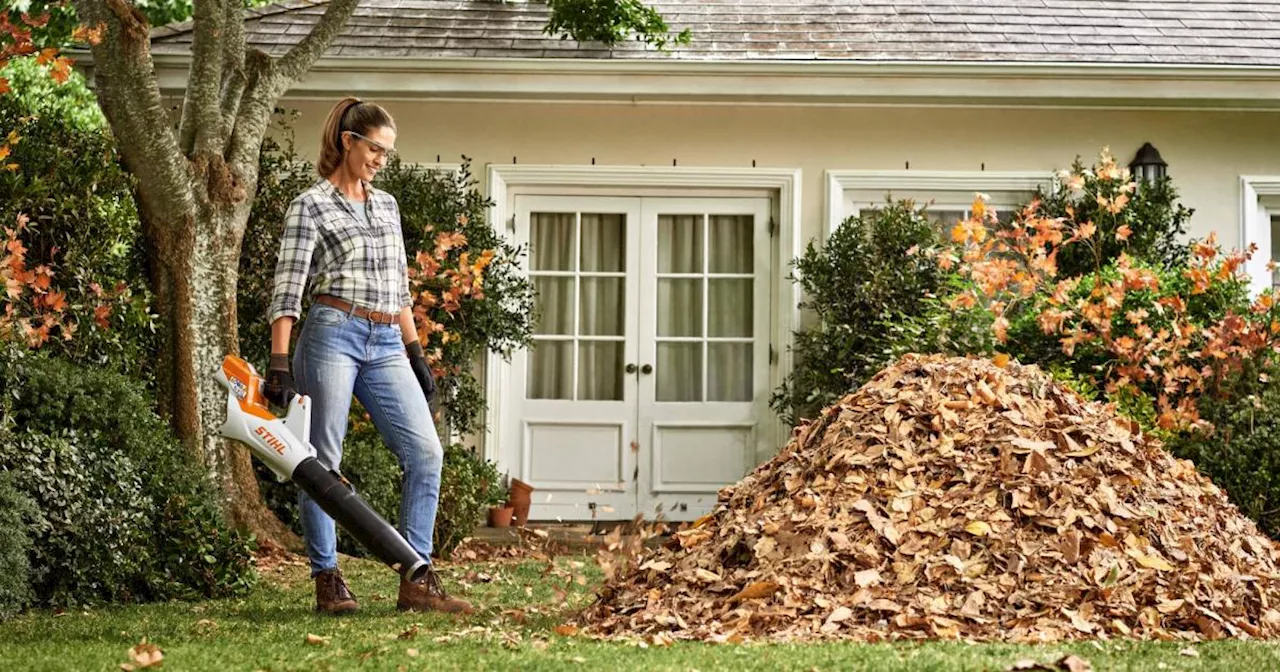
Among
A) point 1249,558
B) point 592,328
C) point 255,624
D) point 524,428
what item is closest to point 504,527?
point 524,428

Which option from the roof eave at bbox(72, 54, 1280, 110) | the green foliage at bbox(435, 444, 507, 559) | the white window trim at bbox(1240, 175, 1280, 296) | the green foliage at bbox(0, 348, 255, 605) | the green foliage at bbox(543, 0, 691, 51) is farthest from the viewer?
the white window trim at bbox(1240, 175, 1280, 296)

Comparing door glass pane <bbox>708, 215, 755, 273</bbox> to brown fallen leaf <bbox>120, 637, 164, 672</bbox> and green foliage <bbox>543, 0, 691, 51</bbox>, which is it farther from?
brown fallen leaf <bbox>120, 637, 164, 672</bbox>

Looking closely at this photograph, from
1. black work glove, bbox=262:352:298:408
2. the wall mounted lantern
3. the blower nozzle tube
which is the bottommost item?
the blower nozzle tube

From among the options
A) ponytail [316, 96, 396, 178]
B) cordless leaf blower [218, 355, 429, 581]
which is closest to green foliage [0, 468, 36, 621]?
cordless leaf blower [218, 355, 429, 581]

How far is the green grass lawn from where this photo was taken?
12.7 ft

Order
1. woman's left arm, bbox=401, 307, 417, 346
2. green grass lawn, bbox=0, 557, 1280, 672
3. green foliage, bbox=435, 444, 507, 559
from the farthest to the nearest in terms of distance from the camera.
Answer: green foliage, bbox=435, 444, 507, 559 → woman's left arm, bbox=401, 307, 417, 346 → green grass lawn, bbox=0, 557, 1280, 672

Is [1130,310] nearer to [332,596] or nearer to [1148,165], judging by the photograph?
[1148,165]

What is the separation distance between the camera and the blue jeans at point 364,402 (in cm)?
498

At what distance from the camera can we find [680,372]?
30.6 feet

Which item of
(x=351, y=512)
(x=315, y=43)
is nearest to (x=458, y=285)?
(x=315, y=43)

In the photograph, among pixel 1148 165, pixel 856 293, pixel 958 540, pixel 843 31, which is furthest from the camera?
pixel 843 31

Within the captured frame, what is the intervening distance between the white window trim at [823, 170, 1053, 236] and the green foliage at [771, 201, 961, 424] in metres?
0.32

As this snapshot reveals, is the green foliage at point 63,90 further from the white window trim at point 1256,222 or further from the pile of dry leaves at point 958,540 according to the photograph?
the white window trim at point 1256,222

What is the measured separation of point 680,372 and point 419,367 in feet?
13.6
